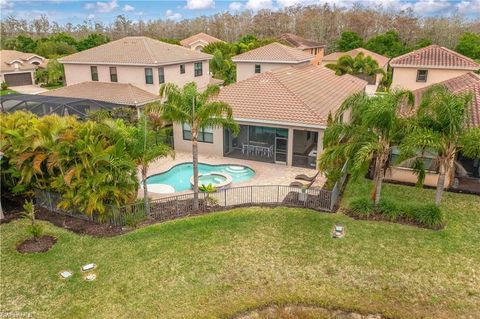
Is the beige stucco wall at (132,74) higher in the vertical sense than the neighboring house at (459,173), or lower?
higher

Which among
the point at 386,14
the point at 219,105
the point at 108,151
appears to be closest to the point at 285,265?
the point at 219,105

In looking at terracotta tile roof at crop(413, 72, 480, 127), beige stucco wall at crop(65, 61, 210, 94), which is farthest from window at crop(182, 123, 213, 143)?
terracotta tile roof at crop(413, 72, 480, 127)

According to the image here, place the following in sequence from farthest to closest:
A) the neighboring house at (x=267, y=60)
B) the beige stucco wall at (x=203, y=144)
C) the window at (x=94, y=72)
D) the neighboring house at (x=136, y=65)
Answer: the neighboring house at (x=267, y=60) < the window at (x=94, y=72) < the neighboring house at (x=136, y=65) < the beige stucco wall at (x=203, y=144)

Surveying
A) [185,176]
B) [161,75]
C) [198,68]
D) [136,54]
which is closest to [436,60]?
[198,68]

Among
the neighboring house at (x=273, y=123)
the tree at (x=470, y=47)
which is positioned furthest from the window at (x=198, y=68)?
the tree at (x=470, y=47)

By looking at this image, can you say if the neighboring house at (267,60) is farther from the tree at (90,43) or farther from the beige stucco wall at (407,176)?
the tree at (90,43)

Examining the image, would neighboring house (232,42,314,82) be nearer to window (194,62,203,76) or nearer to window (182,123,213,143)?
window (194,62,203,76)

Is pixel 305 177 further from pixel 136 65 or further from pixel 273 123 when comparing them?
pixel 136 65
